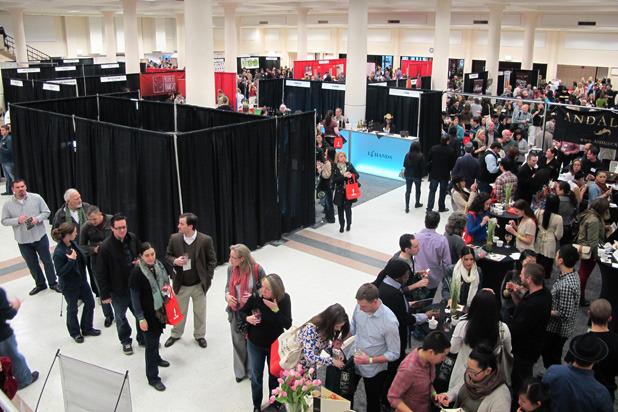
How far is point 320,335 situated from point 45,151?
22.6 ft

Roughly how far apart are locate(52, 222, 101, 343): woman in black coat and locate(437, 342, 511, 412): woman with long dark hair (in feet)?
11.8

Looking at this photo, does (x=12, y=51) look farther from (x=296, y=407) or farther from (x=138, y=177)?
(x=296, y=407)

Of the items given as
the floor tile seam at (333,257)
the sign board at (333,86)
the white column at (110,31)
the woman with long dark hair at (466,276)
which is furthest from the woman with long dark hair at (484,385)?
the white column at (110,31)

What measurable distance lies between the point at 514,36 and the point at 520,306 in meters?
24.2

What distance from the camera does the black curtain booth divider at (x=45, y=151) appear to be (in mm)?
8273

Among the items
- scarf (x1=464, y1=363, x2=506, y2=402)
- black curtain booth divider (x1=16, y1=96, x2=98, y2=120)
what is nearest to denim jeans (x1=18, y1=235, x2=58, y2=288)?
black curtain booth divider (x1=16, y1=96, x2=98, y2=120)

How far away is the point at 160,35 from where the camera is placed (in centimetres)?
3400

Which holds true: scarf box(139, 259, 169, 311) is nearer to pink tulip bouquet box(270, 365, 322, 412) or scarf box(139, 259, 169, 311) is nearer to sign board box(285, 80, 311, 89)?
pink tulip bouquet box(270, 365, 322, 412)

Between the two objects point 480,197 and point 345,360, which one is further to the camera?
point 480,197

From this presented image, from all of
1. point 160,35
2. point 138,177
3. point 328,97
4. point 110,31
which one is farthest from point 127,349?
point 160,35

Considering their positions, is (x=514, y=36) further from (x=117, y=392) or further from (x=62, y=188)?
(x=117, y=392)

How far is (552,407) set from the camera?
3.26 meters

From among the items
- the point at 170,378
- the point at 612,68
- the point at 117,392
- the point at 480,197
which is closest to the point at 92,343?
the point at 170,378

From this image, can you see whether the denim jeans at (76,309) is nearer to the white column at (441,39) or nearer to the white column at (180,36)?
the white column at (441,39)
